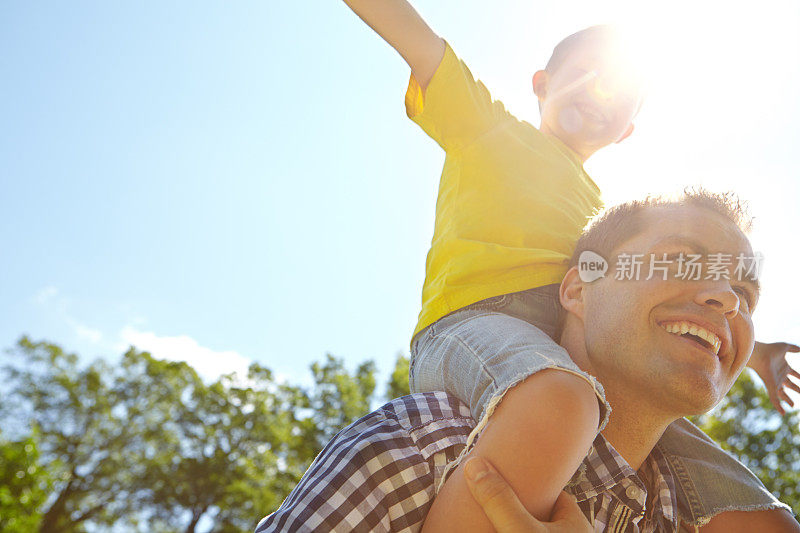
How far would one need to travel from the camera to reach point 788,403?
8.96ft

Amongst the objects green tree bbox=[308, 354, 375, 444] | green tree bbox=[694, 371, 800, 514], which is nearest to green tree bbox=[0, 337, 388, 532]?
green tree bbox=[308, 354, 375, 444]

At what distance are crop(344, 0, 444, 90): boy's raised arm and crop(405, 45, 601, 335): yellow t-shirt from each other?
6 cm

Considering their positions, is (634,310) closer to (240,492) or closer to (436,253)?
(436,253)

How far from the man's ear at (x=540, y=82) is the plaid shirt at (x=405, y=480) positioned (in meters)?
2.14

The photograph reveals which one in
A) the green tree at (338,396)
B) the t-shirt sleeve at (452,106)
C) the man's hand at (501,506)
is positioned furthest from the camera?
the green tree at (338,396)

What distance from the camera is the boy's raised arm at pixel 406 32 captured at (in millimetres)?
2053

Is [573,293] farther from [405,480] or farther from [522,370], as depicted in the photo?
[405,480]

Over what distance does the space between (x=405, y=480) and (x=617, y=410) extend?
2.62 ft

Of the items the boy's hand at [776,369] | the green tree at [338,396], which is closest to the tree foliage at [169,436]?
the green tree at [338,396]

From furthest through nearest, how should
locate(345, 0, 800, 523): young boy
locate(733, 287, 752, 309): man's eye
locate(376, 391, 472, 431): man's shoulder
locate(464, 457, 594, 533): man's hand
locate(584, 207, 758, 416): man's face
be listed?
locate(733, 287, 752, 309): man's eye < locate(376, 391, 472, 431): man's shoulder < locate(584, 207, 758, 416): man's face < locate(345, 0, 800, 523): young boy < locate(464, 457, 594, 533): man's hand

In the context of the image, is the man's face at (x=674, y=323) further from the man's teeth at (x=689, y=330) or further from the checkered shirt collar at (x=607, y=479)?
the checkered shirt collar at (x=607, y=479)

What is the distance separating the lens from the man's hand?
4.09ft

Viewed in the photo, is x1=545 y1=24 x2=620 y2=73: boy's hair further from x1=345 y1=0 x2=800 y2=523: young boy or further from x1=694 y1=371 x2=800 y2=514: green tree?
x1=694 y1=371 x2=800 y2=514: green tree

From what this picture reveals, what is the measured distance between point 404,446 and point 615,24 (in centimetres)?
271
